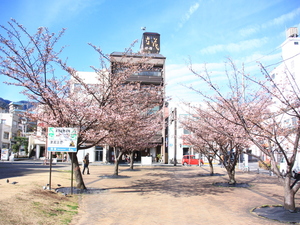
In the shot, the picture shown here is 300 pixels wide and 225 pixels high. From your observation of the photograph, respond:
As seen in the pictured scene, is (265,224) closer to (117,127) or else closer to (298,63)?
(117,127)

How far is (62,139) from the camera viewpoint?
10.7 meters

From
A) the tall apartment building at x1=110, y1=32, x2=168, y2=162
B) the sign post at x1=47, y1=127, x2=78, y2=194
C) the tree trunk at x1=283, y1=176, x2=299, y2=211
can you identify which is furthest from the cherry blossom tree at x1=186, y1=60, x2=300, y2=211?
the tall apartment building at x1=110, y1=32, x2=168, y2=162

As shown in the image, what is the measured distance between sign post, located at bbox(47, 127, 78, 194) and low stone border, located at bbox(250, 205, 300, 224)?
23.0ft

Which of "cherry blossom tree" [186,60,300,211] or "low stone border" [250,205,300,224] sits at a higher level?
"cherry blossom tree" [186,60,300,211]

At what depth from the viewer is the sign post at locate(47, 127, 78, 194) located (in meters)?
10.6

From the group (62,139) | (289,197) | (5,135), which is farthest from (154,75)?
(289,197)

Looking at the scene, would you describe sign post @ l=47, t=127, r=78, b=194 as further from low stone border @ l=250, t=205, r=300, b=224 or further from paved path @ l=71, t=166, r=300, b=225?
low stone border @ l=250, t=205, r=300, b=224

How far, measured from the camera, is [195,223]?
7.21 meters

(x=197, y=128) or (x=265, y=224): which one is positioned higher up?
(x=197, y=128)

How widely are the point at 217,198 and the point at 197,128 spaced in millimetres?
6798

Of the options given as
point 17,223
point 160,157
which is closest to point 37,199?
point 17,223

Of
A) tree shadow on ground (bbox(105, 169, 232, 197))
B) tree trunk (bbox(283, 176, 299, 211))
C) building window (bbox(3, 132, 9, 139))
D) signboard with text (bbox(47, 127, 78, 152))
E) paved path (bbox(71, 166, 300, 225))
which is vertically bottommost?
tree shadow on ground (bbox(105, 169, 232, 197))

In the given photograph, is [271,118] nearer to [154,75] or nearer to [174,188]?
[174,188]

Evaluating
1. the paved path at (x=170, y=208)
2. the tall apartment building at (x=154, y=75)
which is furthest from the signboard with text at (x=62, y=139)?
the tall apartment building at (x=154, y=75)
